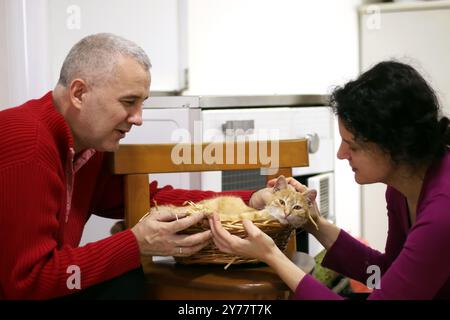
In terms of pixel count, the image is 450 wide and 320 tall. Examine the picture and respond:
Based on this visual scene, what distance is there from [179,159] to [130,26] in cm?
101

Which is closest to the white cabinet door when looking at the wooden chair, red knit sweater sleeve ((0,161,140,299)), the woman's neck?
the wooden chair

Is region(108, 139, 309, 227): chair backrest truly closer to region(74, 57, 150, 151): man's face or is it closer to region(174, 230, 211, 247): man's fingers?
region(74, 57, 150, 151): man's face

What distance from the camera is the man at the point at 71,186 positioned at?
3.45 feet

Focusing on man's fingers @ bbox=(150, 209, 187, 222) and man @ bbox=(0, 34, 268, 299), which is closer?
man @ bbox=(0, 34, 268, 299)

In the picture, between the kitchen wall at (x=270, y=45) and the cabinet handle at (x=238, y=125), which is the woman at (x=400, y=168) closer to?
the cabinet handle at (x=238, y=125)

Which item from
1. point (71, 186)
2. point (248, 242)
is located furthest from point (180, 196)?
point (248, 242)

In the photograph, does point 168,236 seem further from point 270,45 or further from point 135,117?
point 270,45

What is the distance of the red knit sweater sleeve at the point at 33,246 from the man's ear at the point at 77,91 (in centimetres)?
19

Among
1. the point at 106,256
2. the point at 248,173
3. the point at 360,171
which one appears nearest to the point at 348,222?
the point at 248,173

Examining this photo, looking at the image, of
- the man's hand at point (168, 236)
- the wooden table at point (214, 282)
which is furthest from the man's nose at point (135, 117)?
the wooden table at point (214, 282)

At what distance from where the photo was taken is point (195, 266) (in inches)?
49.7

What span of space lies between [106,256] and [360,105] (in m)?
0.61

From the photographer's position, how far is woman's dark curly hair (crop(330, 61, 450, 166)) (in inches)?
44.1

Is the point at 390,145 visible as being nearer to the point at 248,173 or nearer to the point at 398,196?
the point at 398,196
